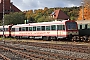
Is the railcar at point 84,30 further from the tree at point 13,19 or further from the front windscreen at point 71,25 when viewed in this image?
the tree at point 13,19

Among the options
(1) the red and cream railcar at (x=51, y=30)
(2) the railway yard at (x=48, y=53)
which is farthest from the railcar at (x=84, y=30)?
(2) the railway yard at (x=48, y=53)

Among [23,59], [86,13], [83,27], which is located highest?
[86,13]

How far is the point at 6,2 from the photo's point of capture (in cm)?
12750

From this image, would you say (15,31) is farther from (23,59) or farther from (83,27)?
(23,59)

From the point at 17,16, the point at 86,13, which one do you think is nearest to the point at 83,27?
the point at 86,13

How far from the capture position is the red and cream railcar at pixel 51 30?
107ft

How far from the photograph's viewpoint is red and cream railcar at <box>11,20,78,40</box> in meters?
32.8

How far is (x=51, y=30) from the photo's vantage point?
3466 cm

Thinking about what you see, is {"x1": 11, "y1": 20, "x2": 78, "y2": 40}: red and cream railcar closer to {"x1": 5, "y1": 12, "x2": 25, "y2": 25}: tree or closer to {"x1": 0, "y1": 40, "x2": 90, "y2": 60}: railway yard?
{"x1": 0, "y1": 40, "x2": 90, "y2": 60}: railway yard

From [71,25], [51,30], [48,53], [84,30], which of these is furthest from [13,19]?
[48,53]

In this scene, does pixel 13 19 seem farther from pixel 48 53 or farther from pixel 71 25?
pixel 48 53

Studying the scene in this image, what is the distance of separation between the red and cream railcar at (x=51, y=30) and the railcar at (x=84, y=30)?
1.25 metres

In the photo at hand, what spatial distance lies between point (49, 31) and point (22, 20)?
152ft

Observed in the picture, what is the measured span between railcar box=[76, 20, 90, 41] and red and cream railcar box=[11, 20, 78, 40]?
1.25 metres
